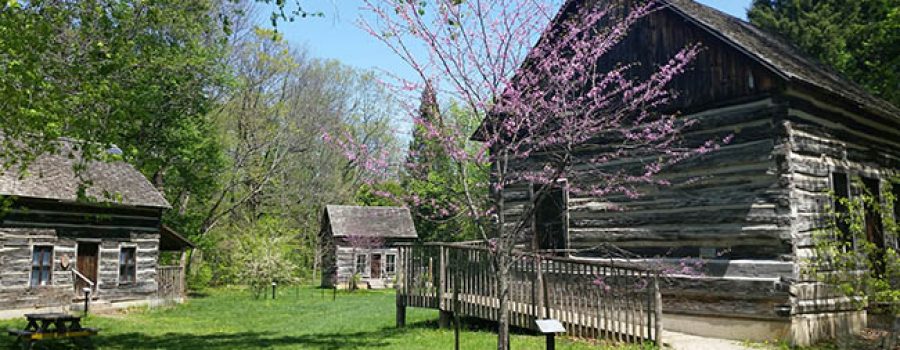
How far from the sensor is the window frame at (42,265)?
19688 mm

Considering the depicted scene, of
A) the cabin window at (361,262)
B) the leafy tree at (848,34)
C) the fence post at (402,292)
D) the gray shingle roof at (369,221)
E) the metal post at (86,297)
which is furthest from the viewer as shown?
the cabin window at (361,262)

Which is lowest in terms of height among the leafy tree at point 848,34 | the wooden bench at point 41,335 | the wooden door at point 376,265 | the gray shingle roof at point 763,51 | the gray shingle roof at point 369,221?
the wooden bench at point 41,335

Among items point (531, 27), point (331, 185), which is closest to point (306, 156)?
point (331, 185)

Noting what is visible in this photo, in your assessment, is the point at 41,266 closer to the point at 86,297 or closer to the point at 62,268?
the point at 62,268

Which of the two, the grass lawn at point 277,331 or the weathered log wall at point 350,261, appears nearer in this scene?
the grass lawn at point 277,331

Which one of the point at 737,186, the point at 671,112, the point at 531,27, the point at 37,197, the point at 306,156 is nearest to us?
the point at 531,27

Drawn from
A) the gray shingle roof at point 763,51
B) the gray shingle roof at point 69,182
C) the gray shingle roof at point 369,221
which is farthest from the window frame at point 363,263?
the gray shingle roof at point 763,51

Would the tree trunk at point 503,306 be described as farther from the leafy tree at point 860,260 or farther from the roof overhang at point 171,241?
the roof overhang at point 171,241

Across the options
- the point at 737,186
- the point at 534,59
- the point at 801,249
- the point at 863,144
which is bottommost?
the point at 801,249

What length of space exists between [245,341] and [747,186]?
382 inches

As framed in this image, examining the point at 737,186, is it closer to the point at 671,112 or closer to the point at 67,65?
the point at 671,112

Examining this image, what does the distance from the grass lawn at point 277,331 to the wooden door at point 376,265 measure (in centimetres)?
1671

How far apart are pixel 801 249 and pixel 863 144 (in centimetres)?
375

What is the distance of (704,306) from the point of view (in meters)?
11.3
